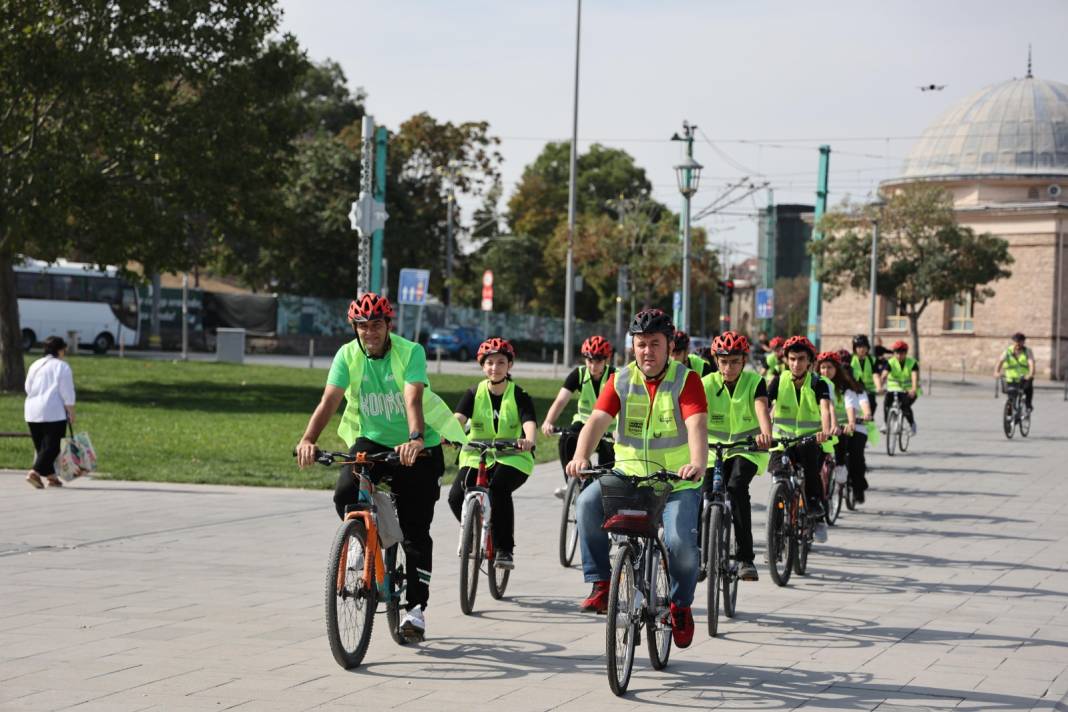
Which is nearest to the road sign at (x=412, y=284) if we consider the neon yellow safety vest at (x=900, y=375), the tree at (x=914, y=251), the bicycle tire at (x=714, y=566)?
the neon yellow safety vest at (x=900, y=375)

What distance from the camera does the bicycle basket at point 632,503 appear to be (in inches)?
265

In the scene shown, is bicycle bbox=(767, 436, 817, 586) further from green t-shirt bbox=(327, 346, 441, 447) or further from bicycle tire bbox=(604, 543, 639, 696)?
bicycle tire bbox=(604, 543, 639, 696)

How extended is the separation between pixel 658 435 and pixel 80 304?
5063 centimetres

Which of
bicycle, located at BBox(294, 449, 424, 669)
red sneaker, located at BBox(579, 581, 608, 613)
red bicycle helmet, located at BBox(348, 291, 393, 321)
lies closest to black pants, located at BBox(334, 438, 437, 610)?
bicycle, located at BBox(294, 449, 424, 669)

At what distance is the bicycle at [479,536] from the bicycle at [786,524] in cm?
178

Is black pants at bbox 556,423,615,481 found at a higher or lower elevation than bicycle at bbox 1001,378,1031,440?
higher

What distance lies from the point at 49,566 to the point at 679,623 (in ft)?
15.3

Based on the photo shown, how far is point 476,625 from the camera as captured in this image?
830cm

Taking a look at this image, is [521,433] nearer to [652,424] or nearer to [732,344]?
[732,344]

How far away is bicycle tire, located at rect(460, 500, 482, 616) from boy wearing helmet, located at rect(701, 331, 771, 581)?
1433 mm

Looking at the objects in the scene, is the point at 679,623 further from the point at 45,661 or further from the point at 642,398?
the point at 45,661

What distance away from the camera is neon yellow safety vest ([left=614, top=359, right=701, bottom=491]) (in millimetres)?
6988

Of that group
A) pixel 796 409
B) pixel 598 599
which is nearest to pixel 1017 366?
pixel 796 409

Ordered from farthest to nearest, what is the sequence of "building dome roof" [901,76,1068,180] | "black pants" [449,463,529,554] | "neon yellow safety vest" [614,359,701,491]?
"building dome roof" [901,76,1068,180] → "black pants" [449,463,529,554] → "neon yellow safety vest" [614,359,701,491]
